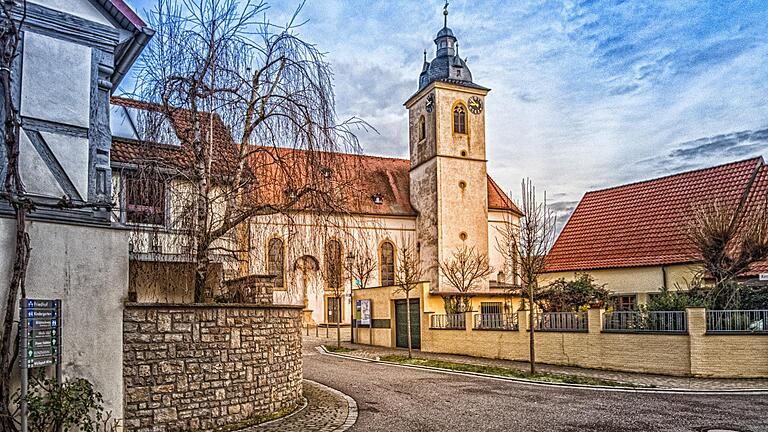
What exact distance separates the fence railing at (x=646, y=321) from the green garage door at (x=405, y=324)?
950cm

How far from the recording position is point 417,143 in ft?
147

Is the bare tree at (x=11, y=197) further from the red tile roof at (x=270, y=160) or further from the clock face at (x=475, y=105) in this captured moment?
the clock face at (x=475, y=105)

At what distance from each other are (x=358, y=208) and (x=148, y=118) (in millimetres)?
4001

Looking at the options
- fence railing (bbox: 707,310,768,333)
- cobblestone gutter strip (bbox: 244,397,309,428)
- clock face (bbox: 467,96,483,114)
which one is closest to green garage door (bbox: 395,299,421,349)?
fence railing (bbox: 707,310,768,333)

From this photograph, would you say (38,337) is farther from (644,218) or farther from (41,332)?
(644,218)

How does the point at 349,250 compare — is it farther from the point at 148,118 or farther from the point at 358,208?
the point at 148,118

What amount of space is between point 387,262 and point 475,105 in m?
12.0

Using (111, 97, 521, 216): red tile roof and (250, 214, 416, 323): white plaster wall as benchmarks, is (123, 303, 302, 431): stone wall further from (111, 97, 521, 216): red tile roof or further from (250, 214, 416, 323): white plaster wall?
(111, 97, 521, 216): red tile roof

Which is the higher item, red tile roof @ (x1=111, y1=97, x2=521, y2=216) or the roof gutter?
the roof gutter

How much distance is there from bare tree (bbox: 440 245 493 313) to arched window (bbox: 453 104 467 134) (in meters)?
7.60

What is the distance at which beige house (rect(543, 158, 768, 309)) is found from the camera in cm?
2628

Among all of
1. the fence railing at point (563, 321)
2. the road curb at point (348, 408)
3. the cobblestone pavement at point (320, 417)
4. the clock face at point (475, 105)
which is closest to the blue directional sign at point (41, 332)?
the cobblestone pavement at point (320, 417)

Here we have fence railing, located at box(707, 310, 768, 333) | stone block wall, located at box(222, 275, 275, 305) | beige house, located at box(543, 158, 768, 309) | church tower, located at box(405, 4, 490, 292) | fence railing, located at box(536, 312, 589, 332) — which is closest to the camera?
stone block wall, located at box(222, 275, 275, 305)

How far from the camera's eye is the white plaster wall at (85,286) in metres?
8.70
